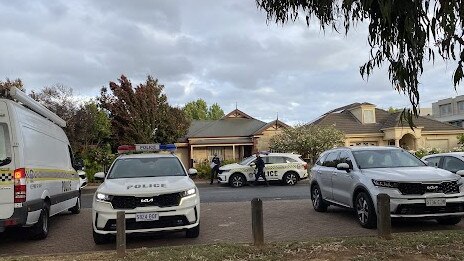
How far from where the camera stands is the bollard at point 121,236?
7051mm

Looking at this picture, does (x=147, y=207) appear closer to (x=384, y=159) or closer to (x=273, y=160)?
(x=384, y=159)

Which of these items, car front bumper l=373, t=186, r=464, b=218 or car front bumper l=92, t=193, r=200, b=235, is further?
car front bumper l=373, t=186, r=464, b=218

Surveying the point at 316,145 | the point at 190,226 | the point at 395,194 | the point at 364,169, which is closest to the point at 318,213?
the point at 364,169

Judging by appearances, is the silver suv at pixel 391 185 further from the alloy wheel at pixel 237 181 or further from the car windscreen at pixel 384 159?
the alloy wheel at pixel 237 181

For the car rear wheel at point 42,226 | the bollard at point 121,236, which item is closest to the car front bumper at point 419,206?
the bollard at point 121,236

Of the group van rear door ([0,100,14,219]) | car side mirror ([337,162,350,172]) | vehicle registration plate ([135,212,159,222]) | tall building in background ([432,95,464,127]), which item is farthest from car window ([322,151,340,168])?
tall building in background ([432,95,464,127])

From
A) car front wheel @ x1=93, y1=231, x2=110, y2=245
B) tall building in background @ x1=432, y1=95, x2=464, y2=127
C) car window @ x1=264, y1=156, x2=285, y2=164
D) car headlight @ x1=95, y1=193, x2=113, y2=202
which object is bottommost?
car front wheel @ x1=93, y1=231, x2=110, y2=245

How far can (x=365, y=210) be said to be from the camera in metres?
9.23

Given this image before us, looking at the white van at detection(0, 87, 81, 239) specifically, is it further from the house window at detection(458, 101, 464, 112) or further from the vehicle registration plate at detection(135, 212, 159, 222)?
the house window at detection(458, 101, 464, 112)

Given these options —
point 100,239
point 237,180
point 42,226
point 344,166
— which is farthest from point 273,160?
point 100,239

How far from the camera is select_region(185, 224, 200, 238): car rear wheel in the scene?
848cm

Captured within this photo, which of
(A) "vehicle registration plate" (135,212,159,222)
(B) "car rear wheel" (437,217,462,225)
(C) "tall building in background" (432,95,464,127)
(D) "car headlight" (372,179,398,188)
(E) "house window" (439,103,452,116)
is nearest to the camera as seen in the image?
(A) "vehicle registration plate" (135,212,159,222)

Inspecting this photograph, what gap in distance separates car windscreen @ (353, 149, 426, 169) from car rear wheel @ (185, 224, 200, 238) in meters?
3.74

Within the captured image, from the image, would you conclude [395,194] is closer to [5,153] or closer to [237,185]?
[5,153]
